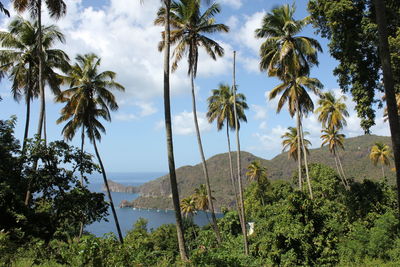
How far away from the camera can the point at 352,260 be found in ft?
43.9

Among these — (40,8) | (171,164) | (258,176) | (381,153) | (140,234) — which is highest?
(40,8)

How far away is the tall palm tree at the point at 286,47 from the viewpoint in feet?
57.8

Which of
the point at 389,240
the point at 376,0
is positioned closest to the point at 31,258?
the point at 376,0

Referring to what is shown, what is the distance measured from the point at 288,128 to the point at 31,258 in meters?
34.5

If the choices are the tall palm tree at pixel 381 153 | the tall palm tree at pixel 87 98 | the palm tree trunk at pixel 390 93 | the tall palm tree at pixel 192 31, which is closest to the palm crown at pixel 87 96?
the tall palm tree at pixel 87 98

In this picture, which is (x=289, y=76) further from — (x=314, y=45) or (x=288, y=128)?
(x=288, y=128)

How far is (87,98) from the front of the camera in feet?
62.5

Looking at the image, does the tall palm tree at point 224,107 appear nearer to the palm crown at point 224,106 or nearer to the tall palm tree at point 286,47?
the palm crown at point 224,106

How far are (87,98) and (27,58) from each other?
423 centimetres

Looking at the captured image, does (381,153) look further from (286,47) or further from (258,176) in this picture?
(286,47)

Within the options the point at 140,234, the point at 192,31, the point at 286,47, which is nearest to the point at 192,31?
the point at 192,31

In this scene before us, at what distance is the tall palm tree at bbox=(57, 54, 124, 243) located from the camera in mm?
18953

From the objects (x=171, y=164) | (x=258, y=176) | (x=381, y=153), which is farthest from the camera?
(x=258, y=176)

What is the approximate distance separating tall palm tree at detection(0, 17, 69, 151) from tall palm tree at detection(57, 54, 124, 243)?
5.55 feet
